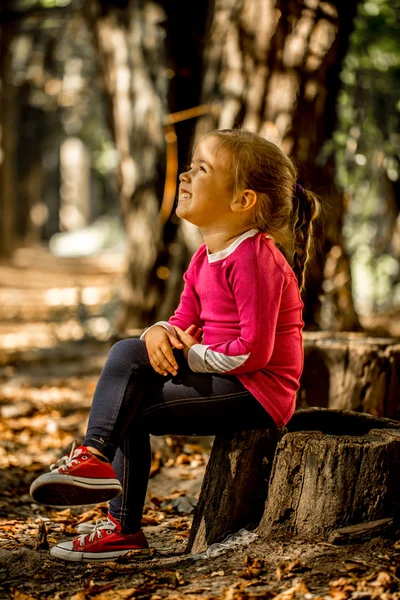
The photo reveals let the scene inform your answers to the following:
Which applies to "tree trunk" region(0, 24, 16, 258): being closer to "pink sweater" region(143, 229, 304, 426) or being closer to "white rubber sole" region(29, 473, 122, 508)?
"pink sweater" region(143, 229, 304, 426)

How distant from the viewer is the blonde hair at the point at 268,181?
3361mm

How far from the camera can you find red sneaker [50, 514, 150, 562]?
333 cm

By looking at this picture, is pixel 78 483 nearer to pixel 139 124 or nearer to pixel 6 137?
pixel 139 124

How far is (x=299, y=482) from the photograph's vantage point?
3166 millimetres

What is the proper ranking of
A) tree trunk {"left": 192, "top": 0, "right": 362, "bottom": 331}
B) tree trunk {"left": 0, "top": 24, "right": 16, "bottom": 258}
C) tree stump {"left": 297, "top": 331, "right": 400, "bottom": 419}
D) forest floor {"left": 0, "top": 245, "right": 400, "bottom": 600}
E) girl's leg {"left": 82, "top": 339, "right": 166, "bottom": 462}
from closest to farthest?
forest floor {"left": 0, "top": 245, "right": 400, "bottom": 600} → girl's leg {"left": 82, "top": 339, "right": 166, "bottom": 462} → tree stump {"left": 297, "top": 331, "right": 400, "bottom": 419} → tree trunk {"left": 192, "top": 0, "right": 362, "bottom": 331} → tree trunk {"left": 0, "top": 24, "right": 16, "bottom": 258}

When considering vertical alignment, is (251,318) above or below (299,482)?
above

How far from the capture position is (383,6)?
9570 millimetres

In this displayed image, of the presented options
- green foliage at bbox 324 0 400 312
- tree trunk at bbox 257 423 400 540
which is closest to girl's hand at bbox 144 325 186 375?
tree trunk at bbox 257 423 400 540

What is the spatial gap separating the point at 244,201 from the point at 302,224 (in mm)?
342

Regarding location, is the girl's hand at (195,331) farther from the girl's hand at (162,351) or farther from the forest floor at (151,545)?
the forest floor at (151,545)

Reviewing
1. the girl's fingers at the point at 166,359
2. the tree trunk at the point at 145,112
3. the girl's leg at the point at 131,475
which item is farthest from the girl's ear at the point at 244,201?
the tree trunk at the point at 145,112

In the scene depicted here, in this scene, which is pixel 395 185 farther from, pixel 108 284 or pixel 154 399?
pixel 108 284

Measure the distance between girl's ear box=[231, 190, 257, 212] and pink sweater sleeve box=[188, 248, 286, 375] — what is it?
23cm

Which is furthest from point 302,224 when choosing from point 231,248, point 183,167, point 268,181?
point 183,167
